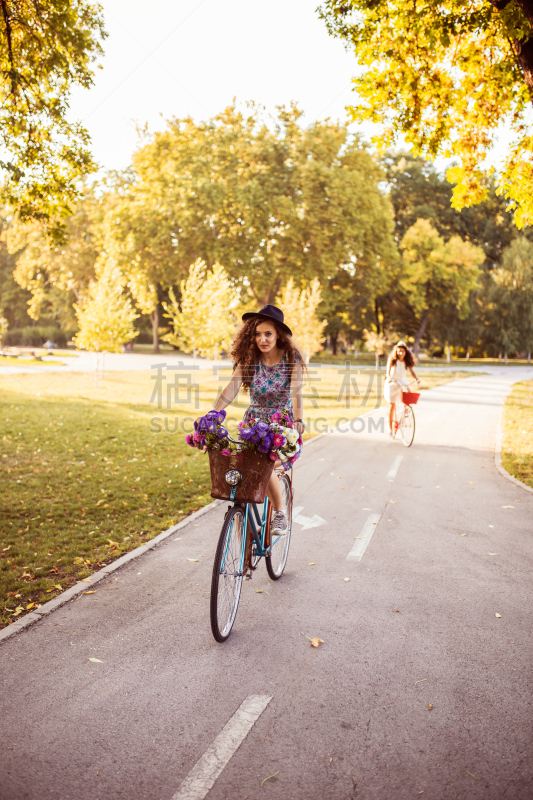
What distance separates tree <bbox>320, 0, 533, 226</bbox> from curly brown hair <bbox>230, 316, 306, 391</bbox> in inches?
255

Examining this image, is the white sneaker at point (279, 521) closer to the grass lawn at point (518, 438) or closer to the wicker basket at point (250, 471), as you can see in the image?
the wicker basket at point (250, 471)

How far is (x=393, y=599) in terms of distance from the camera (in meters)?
4.51

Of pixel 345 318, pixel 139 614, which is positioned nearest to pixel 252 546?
pixel 139 614

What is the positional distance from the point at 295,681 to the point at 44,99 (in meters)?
9.71

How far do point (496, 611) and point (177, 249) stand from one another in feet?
94.1

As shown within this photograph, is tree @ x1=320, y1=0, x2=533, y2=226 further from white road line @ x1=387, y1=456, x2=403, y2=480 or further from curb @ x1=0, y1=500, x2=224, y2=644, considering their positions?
curb @ x1=0, y1=500, x2=224, y2=644

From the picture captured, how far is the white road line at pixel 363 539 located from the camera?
215 inches

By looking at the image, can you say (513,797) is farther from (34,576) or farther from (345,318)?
(345,318)

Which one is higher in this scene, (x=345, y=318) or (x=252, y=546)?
(x=345, y=318)

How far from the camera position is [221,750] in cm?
279

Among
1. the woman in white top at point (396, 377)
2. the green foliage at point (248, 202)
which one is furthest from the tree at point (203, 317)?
the woman in white top at point (396, 377)

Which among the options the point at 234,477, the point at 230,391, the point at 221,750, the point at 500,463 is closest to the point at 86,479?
the point at 230,391

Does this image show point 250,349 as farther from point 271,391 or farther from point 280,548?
Result: point 280,548

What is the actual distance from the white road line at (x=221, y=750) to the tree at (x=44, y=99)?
8730 millimetres
